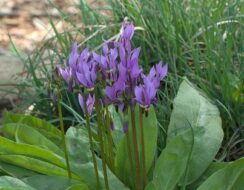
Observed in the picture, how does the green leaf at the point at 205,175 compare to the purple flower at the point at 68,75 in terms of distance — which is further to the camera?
the green leaf at the point at 205,175

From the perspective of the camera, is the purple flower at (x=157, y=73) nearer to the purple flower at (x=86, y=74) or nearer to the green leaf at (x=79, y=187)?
the purple flower at (x=86, y=74)

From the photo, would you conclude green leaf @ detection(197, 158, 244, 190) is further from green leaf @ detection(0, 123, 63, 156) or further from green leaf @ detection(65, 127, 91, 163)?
green leaf @ detection(0, 123, 63, 156)

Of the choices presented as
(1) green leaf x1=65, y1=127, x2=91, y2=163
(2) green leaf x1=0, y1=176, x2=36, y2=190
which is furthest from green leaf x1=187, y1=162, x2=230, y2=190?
(2) green leaf x1=0, y1=176, x2=36, y2=190

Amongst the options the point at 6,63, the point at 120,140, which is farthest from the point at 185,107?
the point at 6,63

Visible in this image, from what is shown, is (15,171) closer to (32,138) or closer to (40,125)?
(32,138)

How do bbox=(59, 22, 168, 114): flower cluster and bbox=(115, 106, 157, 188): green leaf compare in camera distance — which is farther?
bbox=(115, 106, 157, 188): green leaf

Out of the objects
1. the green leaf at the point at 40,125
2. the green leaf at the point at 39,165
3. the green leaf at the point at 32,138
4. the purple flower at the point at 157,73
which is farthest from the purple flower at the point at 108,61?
the green leaf at the point at 40,125
